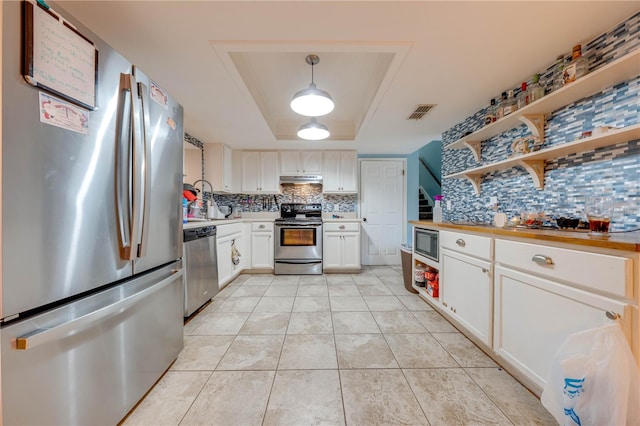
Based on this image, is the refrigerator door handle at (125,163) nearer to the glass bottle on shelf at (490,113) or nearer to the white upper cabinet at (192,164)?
the white upper cabinet at (192,164)

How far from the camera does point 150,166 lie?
123 cm

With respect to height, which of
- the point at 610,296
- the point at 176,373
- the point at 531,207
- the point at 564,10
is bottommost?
the point at 176,373

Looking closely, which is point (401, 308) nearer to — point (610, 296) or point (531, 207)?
point (531, 207)

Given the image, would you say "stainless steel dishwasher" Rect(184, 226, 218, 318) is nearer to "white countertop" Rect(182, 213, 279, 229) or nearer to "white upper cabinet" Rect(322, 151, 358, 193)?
"white countertop" Rect(182, 213, 279, 229)

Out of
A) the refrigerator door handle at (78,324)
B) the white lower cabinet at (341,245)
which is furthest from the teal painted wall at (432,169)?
the refrigerator door handle at (78,324)

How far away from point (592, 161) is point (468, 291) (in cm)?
118

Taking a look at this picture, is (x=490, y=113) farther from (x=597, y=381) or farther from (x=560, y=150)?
(x=597, y=381)

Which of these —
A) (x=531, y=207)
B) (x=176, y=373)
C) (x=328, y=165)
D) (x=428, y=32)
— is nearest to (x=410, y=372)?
(x=176, y=373)

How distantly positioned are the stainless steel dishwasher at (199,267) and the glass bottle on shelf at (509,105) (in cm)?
305

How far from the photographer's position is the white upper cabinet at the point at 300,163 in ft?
13.8

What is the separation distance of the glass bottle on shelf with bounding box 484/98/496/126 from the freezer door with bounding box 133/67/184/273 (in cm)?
272

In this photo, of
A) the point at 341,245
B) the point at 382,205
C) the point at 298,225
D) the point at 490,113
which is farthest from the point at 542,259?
the point at 382,205

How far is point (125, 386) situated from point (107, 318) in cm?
40

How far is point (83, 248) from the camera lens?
93 centimetres
